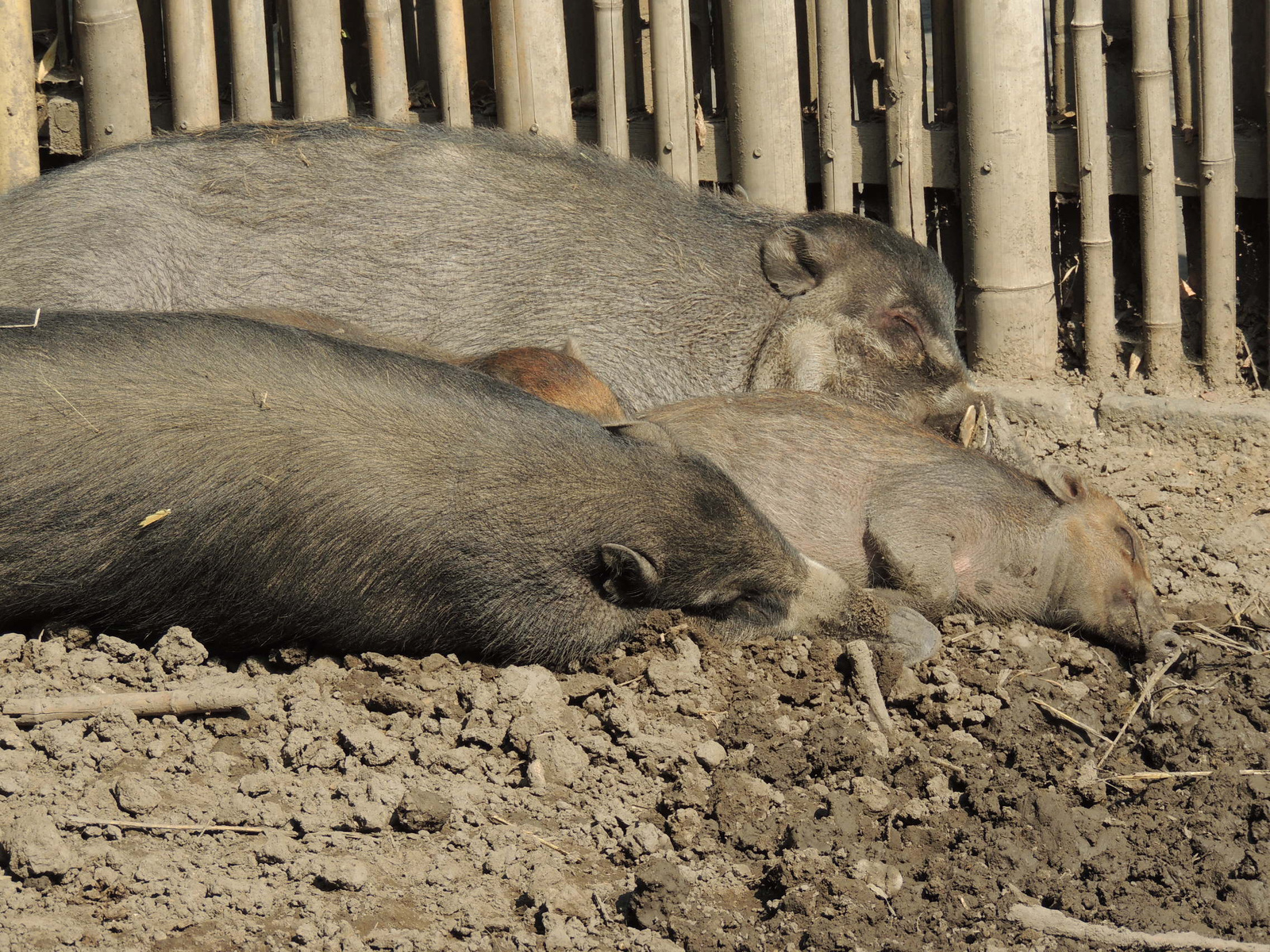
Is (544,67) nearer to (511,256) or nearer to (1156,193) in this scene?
(511,256)

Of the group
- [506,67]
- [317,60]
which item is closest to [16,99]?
[317,60]

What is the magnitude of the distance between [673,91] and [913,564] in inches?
91.6

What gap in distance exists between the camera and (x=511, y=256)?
5.31 meters

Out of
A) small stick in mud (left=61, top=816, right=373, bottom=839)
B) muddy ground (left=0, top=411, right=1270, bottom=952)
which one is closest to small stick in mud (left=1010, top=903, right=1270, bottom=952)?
muddy ground (left=0, top=411, right=1270, bottom=952)

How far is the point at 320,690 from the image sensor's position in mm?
3732

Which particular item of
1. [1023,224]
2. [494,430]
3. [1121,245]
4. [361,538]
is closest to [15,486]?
[361,538]

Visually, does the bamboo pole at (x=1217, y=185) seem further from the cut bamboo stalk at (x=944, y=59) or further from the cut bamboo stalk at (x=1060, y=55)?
the cut bamboo stalk at (x=944, y=59)

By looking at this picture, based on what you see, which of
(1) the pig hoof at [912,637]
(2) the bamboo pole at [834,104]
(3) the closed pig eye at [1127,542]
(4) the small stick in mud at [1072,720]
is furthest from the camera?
(2) the bamboo pole at [834,104]

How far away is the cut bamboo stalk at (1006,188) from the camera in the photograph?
17.9 ft

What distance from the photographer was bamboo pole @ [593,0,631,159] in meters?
5.71

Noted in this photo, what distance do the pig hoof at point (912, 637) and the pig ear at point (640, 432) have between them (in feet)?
2.72

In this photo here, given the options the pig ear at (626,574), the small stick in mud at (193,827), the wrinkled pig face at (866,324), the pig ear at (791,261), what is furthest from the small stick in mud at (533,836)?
the pig ear at (791,261)

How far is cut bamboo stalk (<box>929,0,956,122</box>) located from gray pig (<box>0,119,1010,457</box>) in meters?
0.77

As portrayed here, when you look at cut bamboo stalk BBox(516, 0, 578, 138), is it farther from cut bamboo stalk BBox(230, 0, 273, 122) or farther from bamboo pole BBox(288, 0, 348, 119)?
cut bamboo stalk BBox(230, 0, 273, 122)
